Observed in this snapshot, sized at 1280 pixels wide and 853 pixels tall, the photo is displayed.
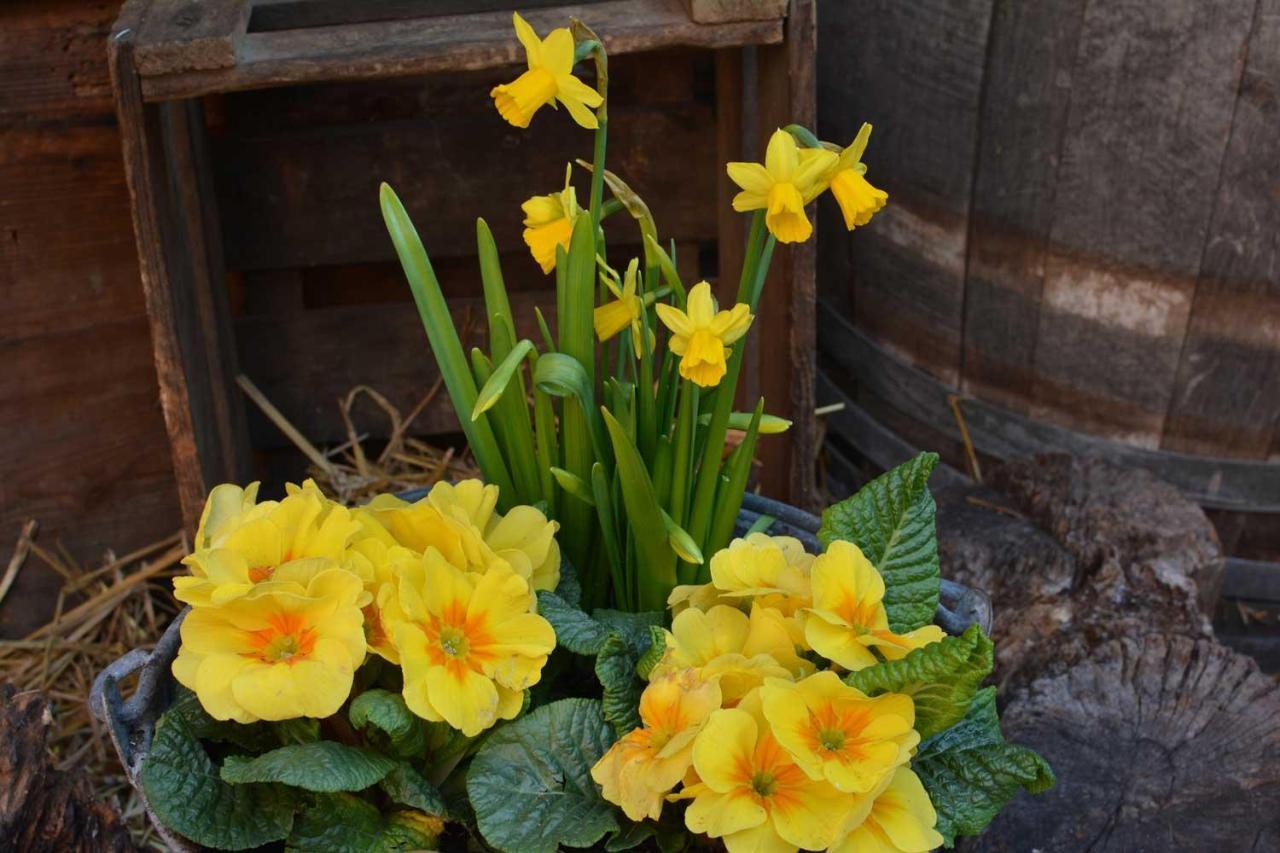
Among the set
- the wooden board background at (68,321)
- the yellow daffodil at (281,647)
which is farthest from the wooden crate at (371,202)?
the yellow daffodil at (281,647)

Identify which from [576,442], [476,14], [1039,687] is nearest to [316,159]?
[476,14]

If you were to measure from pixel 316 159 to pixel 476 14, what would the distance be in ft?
1.34

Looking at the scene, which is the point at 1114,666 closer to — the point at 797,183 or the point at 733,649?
the point at 733,649

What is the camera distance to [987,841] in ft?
3.43

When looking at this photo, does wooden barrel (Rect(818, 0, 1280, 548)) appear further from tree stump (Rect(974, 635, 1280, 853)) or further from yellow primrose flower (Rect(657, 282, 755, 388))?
yellow primrose flower (Rect(657, 282, 755, 388))

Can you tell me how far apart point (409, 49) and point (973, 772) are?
774mm

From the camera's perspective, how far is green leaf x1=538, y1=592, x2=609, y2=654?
0.85 metres

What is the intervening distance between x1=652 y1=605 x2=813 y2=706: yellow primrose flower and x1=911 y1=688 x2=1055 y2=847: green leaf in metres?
0.10

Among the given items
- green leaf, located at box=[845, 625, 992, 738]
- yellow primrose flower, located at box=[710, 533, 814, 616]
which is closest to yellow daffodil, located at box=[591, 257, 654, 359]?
yellow primrose flower, located at box=[710, 533, 814, 616]

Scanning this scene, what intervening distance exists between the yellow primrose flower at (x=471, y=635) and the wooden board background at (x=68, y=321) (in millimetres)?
936

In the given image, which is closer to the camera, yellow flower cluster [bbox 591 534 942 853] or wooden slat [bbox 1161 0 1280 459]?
yellow flower cluster [bbox 591 534 942 853]

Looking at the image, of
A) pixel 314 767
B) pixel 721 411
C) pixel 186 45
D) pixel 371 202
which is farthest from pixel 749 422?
pixel 371 202

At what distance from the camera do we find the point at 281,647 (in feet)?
2.57

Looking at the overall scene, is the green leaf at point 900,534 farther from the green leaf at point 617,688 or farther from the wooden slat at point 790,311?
the wooden slat at point 790,311
